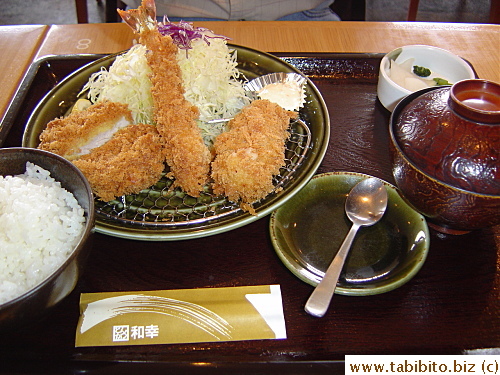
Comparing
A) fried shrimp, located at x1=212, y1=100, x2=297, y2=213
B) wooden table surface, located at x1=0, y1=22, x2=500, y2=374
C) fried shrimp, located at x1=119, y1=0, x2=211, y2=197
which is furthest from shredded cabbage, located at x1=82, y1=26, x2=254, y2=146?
wooden table surface, located at x1=0, y1=22, x2=500, y2=374

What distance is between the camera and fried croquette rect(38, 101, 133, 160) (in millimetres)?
1573

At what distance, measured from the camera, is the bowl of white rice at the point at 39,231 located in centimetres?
103

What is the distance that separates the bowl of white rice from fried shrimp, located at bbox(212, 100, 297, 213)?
476 millimetres

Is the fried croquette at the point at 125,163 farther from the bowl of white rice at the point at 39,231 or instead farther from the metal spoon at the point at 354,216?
the metal spoon at the point at 354,216

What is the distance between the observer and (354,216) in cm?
143

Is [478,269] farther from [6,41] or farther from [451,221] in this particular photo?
[6,41]

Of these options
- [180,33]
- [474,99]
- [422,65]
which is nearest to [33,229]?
[180,33]

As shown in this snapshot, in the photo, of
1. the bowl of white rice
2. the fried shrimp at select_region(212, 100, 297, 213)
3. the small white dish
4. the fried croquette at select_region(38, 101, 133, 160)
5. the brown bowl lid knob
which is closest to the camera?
the bowl of white rice

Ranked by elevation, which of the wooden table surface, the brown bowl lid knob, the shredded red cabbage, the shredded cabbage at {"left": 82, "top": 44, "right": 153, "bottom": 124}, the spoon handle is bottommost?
the wooden table surface

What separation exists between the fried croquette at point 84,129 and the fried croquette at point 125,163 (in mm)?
67

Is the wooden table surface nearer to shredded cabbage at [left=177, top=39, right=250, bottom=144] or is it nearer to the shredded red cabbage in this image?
shredded cabbage at [left=177, top=39, right=250, bottom=144]

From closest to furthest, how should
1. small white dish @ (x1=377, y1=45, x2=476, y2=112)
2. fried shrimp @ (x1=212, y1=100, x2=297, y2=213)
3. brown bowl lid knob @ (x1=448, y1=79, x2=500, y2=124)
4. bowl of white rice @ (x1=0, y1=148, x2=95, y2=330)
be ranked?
bowl of white rice @ (x1=0, y1=148, x2=95, y2=330) < brown bowl lid knob @ (x1=448, y1=79, x2=500, y2=124) < fried shrimp @ (x1=212, y1=100, x2=297, y2=213) < small white dish @ (x1=377, y1=45, x2=476, y2=112)

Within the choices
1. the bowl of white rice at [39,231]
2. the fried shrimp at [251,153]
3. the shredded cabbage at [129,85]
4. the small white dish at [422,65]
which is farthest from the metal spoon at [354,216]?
the shredded cabbage at [129,85]

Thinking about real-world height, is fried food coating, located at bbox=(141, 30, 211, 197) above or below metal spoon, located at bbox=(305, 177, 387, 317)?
above
